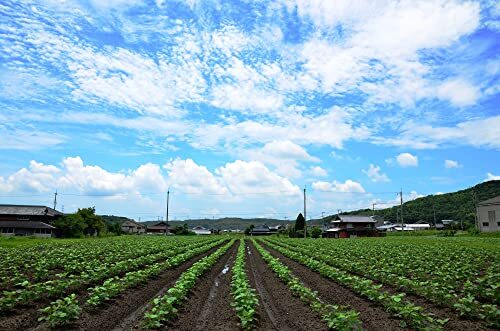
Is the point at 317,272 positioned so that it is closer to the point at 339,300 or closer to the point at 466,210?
the point at 339,300

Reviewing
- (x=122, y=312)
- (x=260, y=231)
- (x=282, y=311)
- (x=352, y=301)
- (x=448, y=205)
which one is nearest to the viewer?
(x=122, y=312)

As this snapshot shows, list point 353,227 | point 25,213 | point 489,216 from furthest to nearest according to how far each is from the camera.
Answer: point 353,227 < point 489,216 < point 25,213

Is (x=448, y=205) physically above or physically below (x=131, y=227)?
above

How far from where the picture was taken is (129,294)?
1188 cm

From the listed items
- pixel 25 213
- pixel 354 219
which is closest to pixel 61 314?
pixel 25 213

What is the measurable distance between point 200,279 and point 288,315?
22.4 feet

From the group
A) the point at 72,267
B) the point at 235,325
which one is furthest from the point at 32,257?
the point at 235,325

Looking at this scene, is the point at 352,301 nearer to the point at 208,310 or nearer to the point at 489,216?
the point at 208,310

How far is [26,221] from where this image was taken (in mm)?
63281

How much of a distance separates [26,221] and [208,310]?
64295mm

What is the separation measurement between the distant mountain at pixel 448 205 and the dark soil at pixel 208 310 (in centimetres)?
9811

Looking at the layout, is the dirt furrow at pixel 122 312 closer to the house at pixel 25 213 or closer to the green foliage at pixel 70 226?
the green foliage at pixel 70 226

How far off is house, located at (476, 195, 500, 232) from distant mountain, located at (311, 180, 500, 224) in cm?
3048

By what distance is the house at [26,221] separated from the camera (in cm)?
6104
